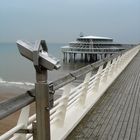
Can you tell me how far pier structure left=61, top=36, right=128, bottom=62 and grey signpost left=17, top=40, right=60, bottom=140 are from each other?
83993mm

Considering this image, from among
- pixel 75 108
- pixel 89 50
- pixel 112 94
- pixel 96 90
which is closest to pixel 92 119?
pixel 75 108

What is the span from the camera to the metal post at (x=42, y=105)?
2.88 m

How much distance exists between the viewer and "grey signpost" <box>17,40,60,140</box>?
2.73m

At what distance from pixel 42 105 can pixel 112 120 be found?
10.9 ft

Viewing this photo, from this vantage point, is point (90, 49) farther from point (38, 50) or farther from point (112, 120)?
point (38, 50)

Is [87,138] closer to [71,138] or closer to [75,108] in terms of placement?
[71,138]

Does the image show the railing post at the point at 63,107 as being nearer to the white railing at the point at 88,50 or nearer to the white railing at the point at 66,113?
the white railing at the point at 66,113

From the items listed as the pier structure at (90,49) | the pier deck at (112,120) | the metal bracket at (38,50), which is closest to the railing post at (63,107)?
the pier deck at (112,120)

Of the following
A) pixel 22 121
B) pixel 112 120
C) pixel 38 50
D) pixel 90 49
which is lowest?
pixel 90 49

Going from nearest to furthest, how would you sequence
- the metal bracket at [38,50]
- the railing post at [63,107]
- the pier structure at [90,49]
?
the metal bracket at [38,50]
the railing post at [63,107]
the pier structure at [90,49]

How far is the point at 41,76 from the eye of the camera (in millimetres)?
2887

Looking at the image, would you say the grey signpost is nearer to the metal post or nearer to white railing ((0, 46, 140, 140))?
the metal post

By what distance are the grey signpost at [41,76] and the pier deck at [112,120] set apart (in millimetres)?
2090

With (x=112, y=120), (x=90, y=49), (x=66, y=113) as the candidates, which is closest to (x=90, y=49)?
(x=90, y=49)
